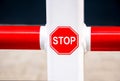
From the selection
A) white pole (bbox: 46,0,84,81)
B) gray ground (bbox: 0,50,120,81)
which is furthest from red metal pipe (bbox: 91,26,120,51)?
gray ground (bbox: 0,50,120,81)

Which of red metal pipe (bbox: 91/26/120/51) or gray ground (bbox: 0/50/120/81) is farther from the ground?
red metal pipe (bbox: 91/26/120/51)

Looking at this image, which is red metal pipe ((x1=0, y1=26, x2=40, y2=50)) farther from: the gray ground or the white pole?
the gray ground

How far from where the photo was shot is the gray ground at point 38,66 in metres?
1.69

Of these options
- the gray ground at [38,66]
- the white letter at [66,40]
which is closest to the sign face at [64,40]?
the white letter at [66,40]

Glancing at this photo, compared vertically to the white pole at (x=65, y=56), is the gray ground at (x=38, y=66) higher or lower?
lower

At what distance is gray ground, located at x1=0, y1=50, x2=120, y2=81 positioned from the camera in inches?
66.4

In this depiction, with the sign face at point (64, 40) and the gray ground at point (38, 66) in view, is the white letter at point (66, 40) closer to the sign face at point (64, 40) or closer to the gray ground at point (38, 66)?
the sign face at point (64, 40)

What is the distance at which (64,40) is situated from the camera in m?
0.35

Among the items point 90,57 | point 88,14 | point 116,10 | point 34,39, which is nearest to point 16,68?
point 90,57

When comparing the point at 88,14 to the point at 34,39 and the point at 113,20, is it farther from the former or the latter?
the point at 34,39

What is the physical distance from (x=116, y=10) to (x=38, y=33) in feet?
6.67

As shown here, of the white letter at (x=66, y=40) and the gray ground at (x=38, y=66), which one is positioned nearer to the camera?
the white letter at (x=66, y=40)

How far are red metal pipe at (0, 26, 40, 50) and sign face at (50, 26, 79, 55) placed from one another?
0.03 m

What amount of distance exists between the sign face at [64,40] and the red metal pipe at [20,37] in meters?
0.03
